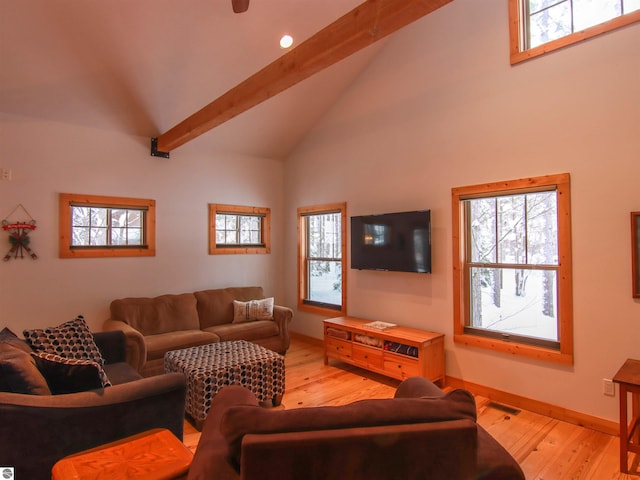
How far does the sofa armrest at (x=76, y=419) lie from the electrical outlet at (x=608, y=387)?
10.2ft

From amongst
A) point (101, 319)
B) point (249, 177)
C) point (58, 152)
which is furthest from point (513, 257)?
point (58, 152)

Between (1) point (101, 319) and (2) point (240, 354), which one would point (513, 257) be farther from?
(1) point (101, 319)

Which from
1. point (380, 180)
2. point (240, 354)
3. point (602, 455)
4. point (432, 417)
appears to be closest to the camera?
point (432, 417)

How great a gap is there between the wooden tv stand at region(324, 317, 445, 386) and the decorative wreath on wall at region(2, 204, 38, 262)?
3.39m

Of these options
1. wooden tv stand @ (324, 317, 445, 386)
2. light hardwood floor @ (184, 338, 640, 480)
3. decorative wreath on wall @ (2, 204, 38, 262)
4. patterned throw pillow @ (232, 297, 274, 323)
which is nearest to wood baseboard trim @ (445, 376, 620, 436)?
light hardwood floor @ (184, 338, 640, 480)

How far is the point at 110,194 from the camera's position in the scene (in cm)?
436

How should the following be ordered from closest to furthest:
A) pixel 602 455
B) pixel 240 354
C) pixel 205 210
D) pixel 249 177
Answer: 1. pixel 602 455
2. pixel 240 354
3. pixel 205 210
4. pixel 249 177

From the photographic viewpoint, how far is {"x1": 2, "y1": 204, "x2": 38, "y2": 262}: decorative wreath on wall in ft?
12.3

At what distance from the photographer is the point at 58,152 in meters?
4.03

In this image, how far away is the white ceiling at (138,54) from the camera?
10.1 ft

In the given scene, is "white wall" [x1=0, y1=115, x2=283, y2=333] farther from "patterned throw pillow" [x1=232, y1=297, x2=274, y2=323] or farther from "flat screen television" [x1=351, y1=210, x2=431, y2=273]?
"flat screen television" [x1=351, y1=210, x2=431, y2=273]

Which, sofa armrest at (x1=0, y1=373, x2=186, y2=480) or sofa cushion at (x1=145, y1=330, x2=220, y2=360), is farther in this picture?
sofa cushion at (x1=145, y1=330, x2=220, y2=360)

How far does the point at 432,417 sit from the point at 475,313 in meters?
2.77

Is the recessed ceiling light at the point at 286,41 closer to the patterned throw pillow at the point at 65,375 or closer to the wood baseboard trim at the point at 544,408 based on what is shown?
the patterned throw pillow at the point at 65,375
